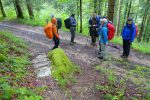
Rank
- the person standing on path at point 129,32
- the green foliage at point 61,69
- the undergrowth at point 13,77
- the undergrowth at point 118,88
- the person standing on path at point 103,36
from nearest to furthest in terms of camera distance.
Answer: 1. the undergrowth at point 13,77
2. the undergrowth at point 118,88
3. the green foliage at point 61,69
4. the person standing on path at point 103,36
5. the person standing on path at point 129,32

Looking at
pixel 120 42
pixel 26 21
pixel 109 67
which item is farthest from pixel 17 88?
pixel 26 21

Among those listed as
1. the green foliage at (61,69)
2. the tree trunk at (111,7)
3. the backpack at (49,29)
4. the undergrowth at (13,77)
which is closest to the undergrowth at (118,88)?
the green foliage at (61,69)

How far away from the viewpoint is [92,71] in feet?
30.5

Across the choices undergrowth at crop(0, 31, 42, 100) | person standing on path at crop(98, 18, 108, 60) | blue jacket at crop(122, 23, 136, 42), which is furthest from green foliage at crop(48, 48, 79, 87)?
blue jacket at crop(122, 23, 136, 42)

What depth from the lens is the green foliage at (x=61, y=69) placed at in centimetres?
746

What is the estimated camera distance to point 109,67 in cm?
984

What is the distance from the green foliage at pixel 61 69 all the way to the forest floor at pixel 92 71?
0.21 metres

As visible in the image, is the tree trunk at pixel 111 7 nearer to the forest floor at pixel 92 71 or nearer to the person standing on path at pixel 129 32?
the forest floor at pixel 92 71

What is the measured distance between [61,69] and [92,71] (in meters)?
1.95

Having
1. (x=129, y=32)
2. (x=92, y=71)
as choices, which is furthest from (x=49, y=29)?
(x=129, y=32)

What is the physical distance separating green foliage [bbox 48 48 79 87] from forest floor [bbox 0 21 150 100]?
21 centimetres

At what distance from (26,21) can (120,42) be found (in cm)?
1015

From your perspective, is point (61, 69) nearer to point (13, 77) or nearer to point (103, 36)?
point (13, 77)

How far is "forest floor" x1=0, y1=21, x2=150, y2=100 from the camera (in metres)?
7.05
